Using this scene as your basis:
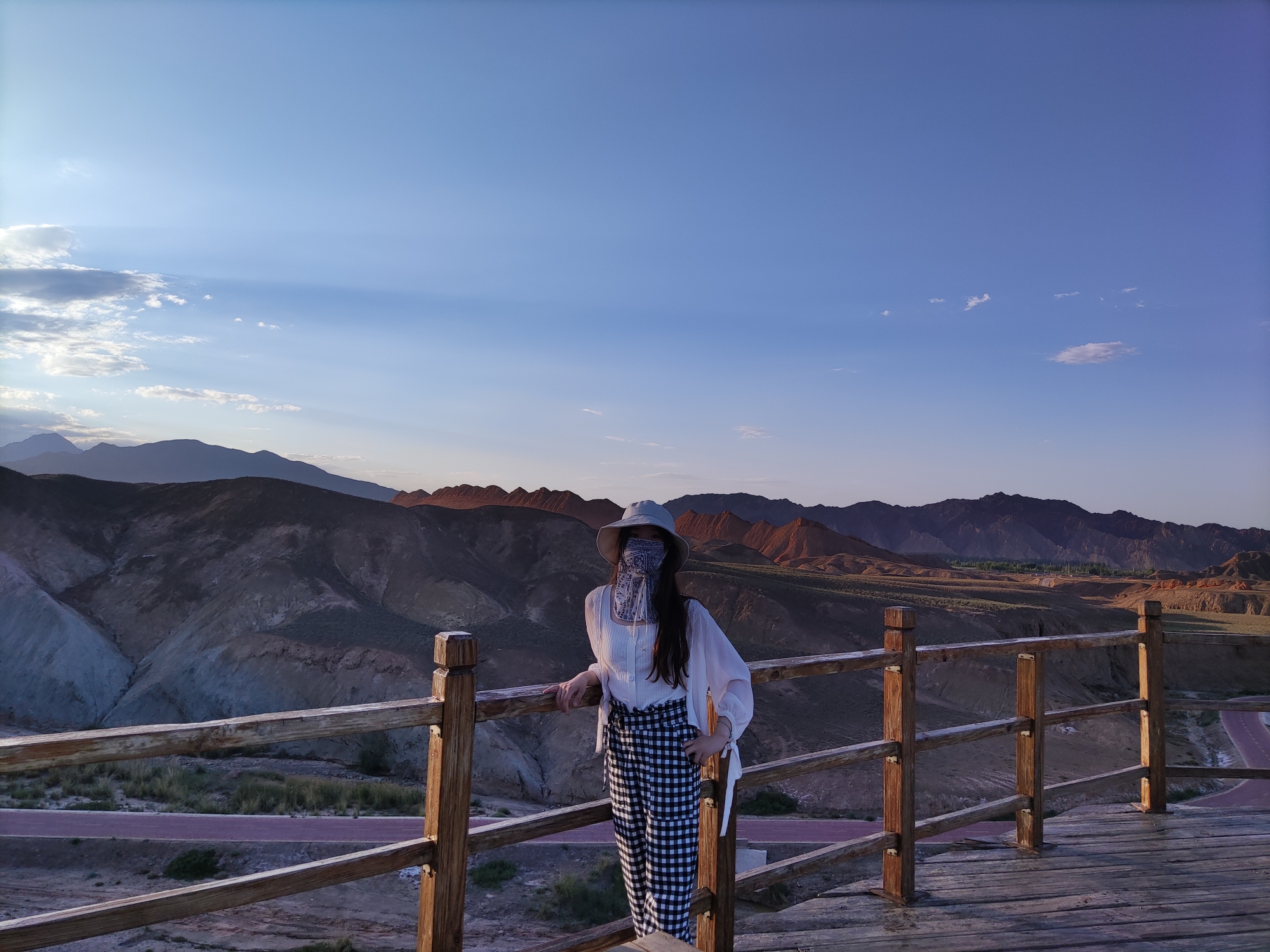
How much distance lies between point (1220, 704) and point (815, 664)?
12.3ft

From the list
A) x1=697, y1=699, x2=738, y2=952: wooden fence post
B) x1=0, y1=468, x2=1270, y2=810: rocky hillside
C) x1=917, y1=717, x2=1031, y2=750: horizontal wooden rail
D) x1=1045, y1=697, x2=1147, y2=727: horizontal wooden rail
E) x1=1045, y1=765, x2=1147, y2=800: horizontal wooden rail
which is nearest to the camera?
x1=697, y1=699, x2=738, y2=952: wooden fence post

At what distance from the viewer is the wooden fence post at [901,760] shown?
3979 millimetres

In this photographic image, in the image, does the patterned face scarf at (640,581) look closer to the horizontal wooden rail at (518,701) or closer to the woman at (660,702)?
the woman at (660,702)

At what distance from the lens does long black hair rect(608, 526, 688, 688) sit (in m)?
2.69

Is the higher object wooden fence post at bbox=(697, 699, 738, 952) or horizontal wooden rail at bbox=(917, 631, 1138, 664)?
horizontal wooden rail at bbox=(917, 631, 1138, 664)

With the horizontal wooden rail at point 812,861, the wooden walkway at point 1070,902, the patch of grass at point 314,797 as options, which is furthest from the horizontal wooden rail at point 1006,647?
the patch of grass at point 314,797

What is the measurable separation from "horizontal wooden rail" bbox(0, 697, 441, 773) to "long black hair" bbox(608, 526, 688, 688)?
0.69m

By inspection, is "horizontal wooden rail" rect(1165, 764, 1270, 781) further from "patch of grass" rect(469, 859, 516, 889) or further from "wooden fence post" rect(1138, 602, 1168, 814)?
"patch of grass" rect(469, 859, 516, 889)

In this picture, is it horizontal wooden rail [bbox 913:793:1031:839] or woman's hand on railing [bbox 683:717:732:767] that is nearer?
woman's hand on railing [bbox 683:717:732:767]

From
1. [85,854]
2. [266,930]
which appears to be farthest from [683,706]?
[85,854]

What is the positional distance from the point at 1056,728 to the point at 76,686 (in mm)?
33416

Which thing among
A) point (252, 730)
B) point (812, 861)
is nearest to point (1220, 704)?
point (812, 861)

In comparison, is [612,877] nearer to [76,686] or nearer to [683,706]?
[683,706]

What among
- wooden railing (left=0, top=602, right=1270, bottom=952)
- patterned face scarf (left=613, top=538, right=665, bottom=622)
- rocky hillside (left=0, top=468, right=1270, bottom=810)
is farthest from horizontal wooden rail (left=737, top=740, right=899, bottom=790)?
rocky hillside (left=0, top=468, right=1270, bottom=810)
